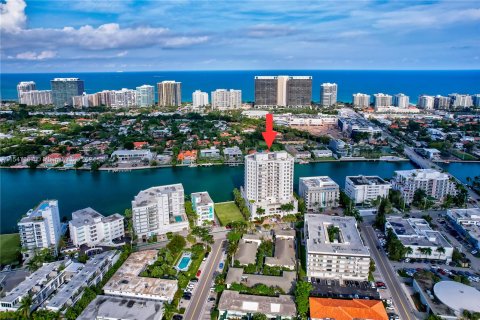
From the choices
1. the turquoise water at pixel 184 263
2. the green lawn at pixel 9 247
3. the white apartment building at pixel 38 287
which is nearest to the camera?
the white apartment building at pixel 38 287

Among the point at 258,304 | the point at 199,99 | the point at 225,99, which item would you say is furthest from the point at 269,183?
the point at 199,99

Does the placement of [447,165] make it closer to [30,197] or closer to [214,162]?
[214,162]

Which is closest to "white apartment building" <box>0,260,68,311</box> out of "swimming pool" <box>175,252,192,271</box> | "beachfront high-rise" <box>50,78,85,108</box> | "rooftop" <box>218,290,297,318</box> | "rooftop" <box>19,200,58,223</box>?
"rooftop" <box>19,200,58,223</box>

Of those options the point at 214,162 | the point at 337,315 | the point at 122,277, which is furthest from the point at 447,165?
the point at 122,277

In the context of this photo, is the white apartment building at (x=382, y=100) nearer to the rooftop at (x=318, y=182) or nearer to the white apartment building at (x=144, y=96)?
the white apartment building at (x=144, y=96)

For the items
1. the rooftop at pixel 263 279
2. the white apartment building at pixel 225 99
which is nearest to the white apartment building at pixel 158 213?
the rooftop at pixel 263 279

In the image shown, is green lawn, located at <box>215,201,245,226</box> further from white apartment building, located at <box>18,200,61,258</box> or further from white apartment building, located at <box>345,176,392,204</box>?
white apartment building, located at <box>18,200,61,258</box>

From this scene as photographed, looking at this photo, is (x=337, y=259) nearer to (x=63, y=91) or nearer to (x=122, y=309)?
(x=122, y=309)
